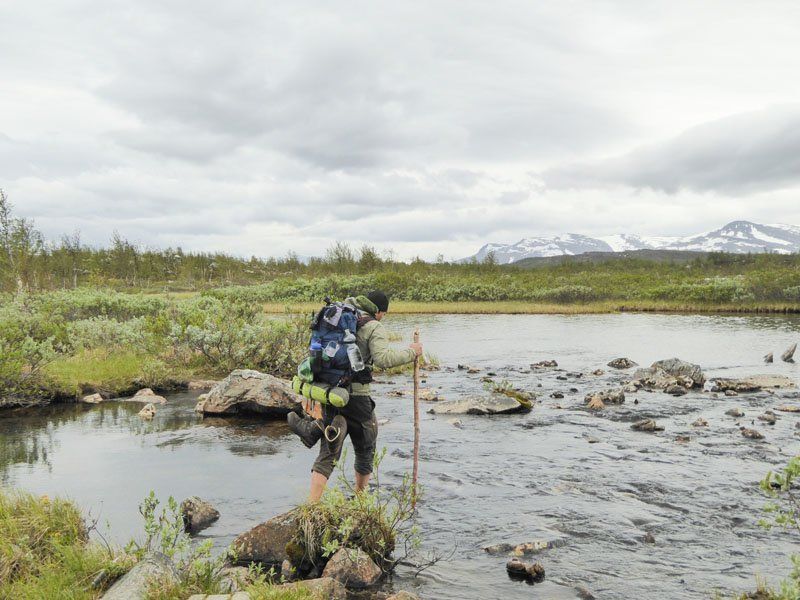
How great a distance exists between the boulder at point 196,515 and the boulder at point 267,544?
4.10ft

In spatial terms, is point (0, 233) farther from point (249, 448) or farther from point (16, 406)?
point (249, 448)

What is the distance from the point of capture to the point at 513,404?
15562 mm

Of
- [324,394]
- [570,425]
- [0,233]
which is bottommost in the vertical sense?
[570,425]

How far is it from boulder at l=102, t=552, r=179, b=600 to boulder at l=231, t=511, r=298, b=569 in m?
1.16

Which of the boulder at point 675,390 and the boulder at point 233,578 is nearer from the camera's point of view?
the boulder at point 233,578

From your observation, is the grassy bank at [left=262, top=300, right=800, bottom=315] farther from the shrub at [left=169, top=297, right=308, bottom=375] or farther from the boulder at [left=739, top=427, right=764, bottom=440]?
the boulder at [left=739, top=427, right=764, bottom=440]

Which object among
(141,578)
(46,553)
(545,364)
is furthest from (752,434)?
(46,553)

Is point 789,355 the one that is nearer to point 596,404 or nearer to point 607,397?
point 607,397

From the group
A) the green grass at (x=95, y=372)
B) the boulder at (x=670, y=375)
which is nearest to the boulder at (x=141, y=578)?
the green grass at (x=95, y=372)

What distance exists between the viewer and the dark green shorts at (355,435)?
7.58 m

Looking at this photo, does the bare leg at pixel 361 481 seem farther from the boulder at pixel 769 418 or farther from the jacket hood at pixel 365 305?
the boulder at pixel 769 418

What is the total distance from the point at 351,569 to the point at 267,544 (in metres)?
1.08

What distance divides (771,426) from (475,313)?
128 feet

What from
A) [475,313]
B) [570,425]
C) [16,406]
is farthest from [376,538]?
[475,313]
